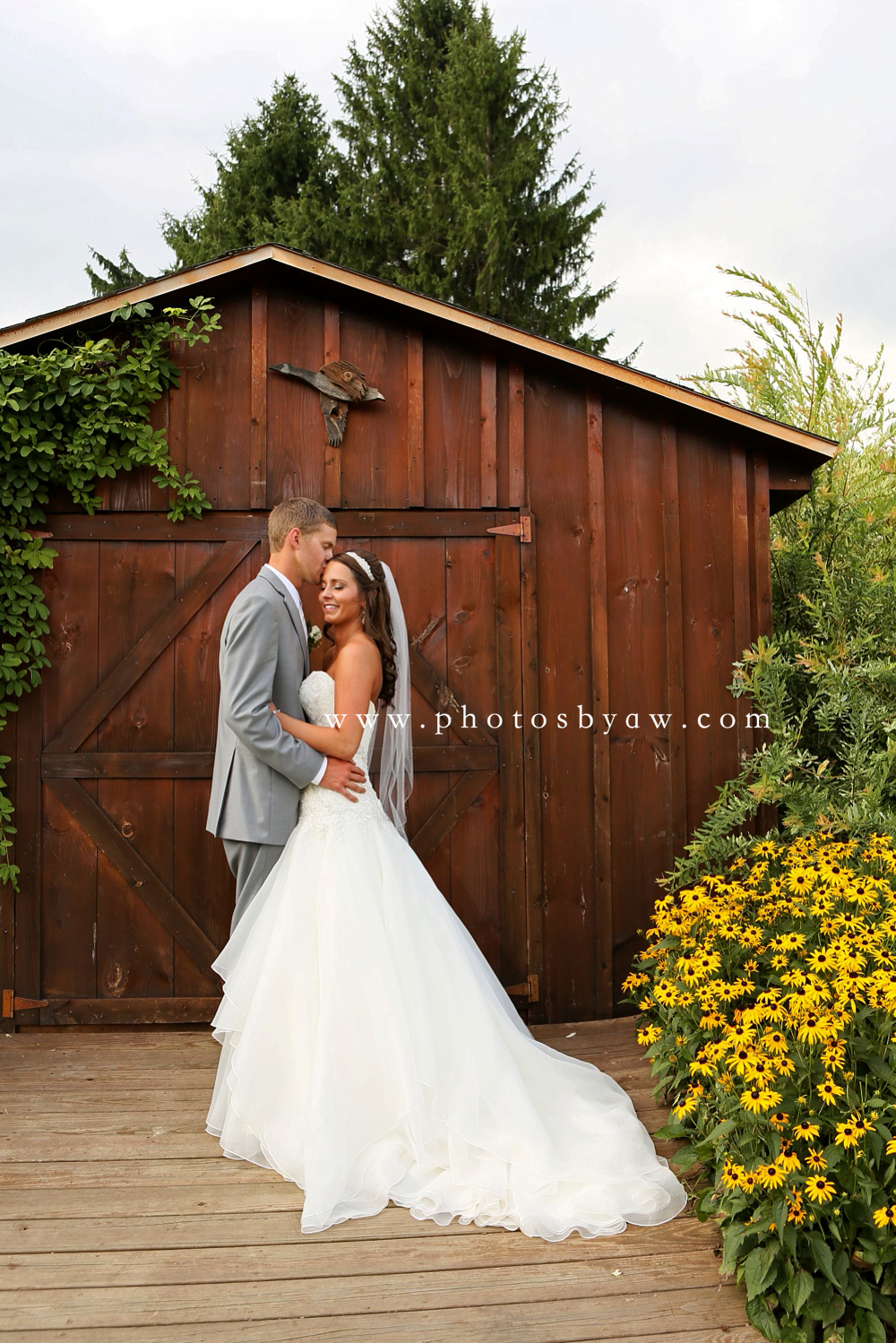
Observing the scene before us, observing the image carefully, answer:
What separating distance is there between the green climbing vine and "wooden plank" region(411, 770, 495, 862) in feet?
6.12

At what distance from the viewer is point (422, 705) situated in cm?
438

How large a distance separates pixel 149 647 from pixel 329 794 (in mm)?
1571

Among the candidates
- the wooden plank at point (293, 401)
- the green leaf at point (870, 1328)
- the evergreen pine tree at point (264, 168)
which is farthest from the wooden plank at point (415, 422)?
the evergreen pine tree at point (264, 168)

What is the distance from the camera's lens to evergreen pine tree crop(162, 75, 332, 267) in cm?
1677

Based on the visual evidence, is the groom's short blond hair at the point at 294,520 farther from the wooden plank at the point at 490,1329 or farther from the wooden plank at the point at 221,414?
the wooden plank at the point at 490,1329

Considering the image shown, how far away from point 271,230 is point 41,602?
13.6 m

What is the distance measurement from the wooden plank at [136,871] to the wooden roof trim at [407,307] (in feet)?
7.17

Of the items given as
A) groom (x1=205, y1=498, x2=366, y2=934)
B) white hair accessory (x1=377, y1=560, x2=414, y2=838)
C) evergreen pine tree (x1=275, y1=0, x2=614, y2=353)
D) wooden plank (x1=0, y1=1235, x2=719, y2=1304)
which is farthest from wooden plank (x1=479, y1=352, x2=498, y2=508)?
evergreen pine tree (x1=275, y1=0, x2=614, y2=353)

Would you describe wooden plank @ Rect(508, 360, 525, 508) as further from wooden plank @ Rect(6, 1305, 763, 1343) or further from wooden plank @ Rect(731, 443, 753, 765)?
wooden plank @ Rect(6, 1305, 763, 1343)

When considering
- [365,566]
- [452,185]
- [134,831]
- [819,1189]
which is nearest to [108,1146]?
[134,831]

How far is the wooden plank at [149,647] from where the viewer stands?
4312mm

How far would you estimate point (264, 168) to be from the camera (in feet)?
55.8

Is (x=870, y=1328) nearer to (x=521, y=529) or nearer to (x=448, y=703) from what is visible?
(x=448, y=703)

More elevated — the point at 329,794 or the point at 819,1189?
the point at 329,794
